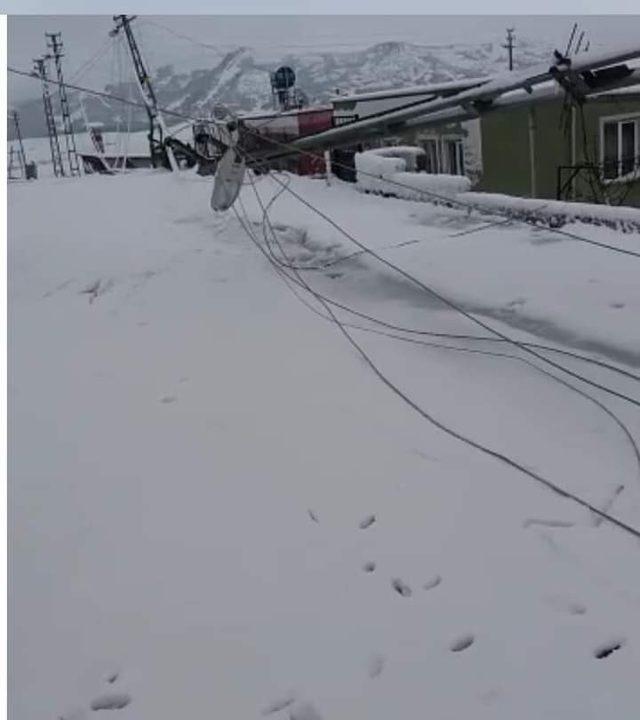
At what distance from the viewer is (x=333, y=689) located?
7.67 ft

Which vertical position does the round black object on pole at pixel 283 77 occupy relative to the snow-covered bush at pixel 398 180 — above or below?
above

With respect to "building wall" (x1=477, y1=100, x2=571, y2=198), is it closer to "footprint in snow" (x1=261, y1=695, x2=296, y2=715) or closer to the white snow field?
the white snow field

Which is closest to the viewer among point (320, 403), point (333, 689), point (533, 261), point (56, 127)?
point (333, 689)

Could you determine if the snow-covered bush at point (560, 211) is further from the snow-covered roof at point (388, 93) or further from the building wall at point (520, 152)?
the snow-covered roof at point (388, 93)

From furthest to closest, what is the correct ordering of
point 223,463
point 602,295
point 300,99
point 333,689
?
point 300,99, point 602,295, point 223,463, point 333,689

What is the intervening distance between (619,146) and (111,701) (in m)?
12.4

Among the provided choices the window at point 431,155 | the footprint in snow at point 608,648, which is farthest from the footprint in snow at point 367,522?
the window at point 431,155

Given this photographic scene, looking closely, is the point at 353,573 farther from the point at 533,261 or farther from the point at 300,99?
the point at 300,99

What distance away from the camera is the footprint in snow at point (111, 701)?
2.36 metres

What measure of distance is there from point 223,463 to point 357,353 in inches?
58.8

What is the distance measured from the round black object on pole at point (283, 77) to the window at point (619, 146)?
1001 cm

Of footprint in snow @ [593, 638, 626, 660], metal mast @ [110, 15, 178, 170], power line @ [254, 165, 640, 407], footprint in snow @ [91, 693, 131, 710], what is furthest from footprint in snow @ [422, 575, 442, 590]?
metal mast @ [110, 15, 178, 170]

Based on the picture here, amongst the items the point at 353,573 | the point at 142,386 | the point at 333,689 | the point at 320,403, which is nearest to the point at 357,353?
the point at 320,403

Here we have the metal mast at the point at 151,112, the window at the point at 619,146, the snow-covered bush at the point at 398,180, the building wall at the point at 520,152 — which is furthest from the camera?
the metal mast at the point at 151,112
